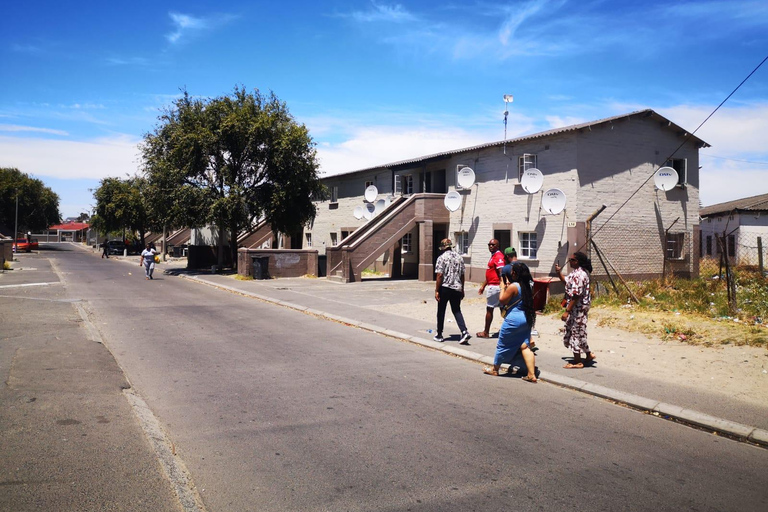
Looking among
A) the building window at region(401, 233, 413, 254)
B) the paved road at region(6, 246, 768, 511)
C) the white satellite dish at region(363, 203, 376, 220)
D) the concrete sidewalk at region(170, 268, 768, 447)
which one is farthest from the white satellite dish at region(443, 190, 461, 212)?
the paved road at region(6, 246, 768, 511)

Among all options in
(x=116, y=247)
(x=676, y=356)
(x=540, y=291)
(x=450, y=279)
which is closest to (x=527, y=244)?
(x=540, y=291)

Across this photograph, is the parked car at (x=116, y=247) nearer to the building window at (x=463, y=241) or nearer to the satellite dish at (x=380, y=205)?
the satellite dish at (x=380, y=205)

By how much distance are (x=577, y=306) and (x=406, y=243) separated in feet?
66.9

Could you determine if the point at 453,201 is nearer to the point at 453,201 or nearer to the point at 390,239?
the point at 453,201

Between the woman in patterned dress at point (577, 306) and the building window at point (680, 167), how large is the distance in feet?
53.0

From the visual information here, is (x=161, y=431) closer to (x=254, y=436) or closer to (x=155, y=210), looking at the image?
(x=254, y=436)

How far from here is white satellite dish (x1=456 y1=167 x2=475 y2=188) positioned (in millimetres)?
23261

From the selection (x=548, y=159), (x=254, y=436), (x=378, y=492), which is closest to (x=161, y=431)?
(x=254, y=436)

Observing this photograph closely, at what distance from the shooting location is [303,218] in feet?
98.5

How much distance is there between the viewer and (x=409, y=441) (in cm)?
512

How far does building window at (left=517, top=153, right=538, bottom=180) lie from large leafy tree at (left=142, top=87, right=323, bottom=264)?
11.5m

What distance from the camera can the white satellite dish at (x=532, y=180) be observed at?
775 inches

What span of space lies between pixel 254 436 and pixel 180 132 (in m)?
25.3

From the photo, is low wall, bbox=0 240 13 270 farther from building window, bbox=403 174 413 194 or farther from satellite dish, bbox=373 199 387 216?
building window, bbox=403 174 413 194
